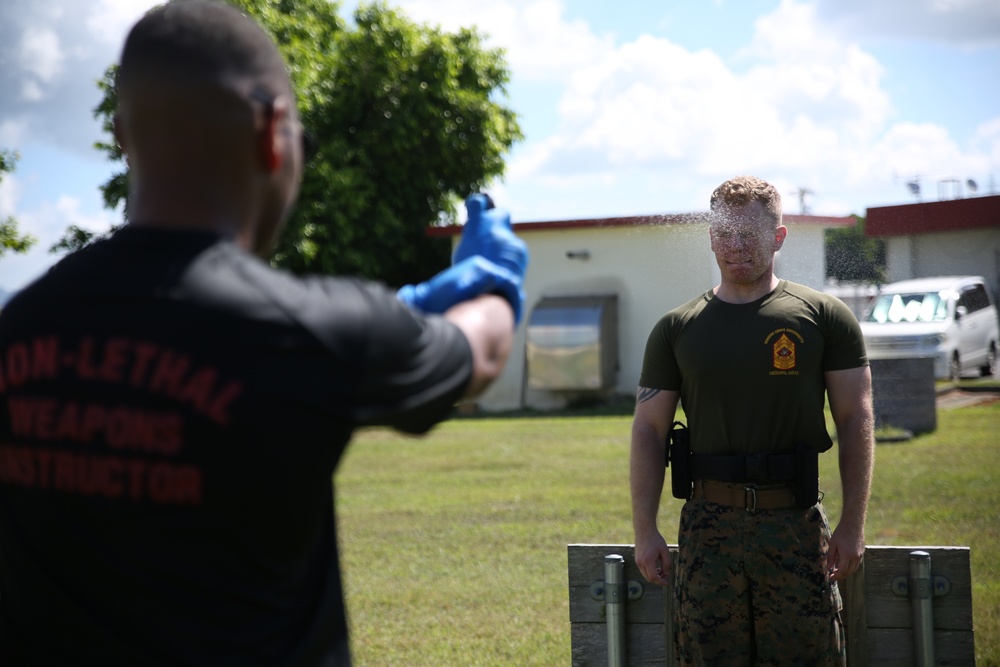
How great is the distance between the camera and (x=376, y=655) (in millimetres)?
6363

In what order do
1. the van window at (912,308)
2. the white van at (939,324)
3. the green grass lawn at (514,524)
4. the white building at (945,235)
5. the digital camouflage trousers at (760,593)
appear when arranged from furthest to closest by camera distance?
the white building at (945,235) → the van window at (912,308) → the white van at (939,324) → the green grass lawn at (514,524) → the digital camouflage trousers at (760,593)

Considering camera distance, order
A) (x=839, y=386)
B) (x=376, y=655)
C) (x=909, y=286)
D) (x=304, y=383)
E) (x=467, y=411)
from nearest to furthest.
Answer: (x=304, y=383)
(x=839, y=386)
(x=376, y=655)
(x=909, y=286)
(x=467, y=411)

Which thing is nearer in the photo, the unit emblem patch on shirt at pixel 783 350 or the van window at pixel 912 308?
the unit emblem patch on shirt at pixel 783 350

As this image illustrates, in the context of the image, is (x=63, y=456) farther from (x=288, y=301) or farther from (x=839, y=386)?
(x=839, y=386)

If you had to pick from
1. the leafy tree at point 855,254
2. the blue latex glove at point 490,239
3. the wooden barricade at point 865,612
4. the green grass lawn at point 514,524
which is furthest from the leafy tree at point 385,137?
the blue latex glove at point 490,239

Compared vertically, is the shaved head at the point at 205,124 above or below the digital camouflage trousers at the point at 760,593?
above

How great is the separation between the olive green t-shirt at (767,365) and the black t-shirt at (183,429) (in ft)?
7.27

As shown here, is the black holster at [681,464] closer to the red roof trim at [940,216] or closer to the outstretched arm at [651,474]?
the outstretched arm at [651,474]

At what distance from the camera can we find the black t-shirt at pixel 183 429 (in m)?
1.46

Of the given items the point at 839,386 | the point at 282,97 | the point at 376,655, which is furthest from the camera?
the point at 376,655

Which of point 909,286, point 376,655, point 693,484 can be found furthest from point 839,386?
point 909,286

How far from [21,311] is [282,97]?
0.49m

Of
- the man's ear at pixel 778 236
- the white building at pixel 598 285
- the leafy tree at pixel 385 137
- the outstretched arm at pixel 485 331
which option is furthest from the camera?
the leafy tree at pixel 385 137

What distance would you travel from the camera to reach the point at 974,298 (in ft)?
70.0
